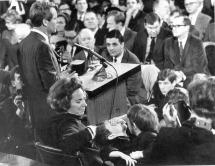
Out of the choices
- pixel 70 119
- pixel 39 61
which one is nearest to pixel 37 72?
pixel 39 61

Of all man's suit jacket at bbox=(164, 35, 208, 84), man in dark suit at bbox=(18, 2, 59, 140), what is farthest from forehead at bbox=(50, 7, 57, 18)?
man's suit jacket at bbox=(164, 35, 208, 84)

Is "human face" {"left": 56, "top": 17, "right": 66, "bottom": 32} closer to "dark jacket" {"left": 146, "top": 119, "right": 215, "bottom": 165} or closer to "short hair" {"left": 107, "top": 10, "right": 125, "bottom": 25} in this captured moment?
"short hair" {"left": 107, "top": 10, "right": 125, "bottom": 25}

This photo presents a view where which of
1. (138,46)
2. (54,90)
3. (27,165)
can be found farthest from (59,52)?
(27,165)

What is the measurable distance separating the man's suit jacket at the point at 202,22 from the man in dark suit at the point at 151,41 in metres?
0.29

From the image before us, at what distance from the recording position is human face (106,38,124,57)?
5.91 m

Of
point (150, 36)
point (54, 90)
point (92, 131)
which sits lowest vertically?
point (92, 131)

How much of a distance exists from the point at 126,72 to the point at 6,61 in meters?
1.30

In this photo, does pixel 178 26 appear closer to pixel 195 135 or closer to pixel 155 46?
pixel 155 46

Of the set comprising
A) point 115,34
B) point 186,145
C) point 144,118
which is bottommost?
point 186,145

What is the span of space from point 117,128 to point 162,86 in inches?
23.6

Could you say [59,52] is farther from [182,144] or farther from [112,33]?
[182,144]

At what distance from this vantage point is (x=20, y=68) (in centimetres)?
Result: 607

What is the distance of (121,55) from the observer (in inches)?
232

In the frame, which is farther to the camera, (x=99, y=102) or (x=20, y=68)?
(x=20, y=68)
